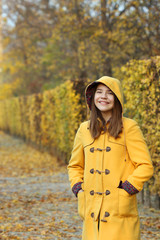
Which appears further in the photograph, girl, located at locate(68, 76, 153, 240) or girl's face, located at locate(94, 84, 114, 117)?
girl's face, located at locate(94, 84, 114, 117)

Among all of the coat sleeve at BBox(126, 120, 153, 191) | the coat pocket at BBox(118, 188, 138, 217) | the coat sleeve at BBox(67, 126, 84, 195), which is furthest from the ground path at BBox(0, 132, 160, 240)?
the coat sleeve at BBox(126, 120, 153, 191)

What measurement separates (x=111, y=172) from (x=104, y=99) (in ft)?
1.97

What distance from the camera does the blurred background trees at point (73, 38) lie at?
14.1 metres

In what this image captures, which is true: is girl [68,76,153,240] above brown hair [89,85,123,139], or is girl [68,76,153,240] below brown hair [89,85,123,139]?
below

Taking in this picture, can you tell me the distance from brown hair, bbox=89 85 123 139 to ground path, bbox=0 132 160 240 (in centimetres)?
242

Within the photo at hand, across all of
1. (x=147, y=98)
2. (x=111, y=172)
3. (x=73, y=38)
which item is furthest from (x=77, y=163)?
(x=73, y=38)

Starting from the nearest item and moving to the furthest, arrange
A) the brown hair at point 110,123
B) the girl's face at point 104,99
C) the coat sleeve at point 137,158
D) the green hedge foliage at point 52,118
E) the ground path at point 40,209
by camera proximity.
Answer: the coat sleeve at point 137,158
the brown hair at point 110,123
the girl's face at point 104,99
the ground path at point 40,209
the green hedge foliage at point 52,118

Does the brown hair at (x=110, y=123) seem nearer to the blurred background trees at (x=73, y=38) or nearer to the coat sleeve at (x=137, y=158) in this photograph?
the coat sleeve at (x=137, y=158)

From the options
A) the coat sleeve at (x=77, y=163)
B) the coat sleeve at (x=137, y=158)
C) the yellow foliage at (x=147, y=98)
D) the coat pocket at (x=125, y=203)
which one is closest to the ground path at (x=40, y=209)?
the yellow foliage at (x=147, y=98)

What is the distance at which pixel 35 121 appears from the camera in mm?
17062

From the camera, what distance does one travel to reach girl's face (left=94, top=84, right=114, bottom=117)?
9.37ft

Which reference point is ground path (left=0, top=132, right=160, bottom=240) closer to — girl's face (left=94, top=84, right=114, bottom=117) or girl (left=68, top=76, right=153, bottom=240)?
girl (left=68, top=76, right=153, bottom=240)

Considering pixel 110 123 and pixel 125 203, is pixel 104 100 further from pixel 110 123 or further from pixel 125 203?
pixel 125 203

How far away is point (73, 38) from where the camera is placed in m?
19.5
